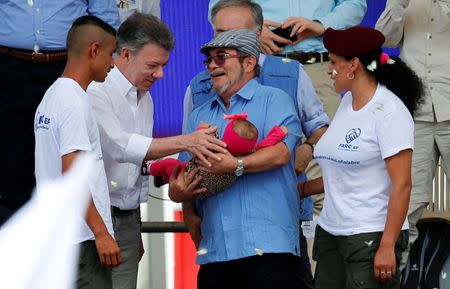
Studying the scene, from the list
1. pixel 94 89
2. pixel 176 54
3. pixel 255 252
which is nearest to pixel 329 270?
pixel 255 252

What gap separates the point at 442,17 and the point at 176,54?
5.41 feet

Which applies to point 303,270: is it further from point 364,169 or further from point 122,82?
point 122,82

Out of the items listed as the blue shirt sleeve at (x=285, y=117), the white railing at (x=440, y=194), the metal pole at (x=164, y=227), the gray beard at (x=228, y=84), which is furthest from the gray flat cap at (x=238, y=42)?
the white railing at (x=440, y=194)

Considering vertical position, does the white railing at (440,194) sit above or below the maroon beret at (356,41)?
below

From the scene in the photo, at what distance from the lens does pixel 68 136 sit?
16.0 feet

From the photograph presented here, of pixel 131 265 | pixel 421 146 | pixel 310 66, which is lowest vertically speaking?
pixel 131 265

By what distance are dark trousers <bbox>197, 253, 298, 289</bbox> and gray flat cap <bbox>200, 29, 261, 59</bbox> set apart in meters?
0.94

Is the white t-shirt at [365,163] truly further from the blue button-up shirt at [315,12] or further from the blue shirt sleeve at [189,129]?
the blue button-up shirt at [315,12]

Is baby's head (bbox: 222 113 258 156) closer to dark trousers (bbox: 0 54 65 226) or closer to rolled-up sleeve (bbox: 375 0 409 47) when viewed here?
dark trousers (bbox: 0 54 65 226)

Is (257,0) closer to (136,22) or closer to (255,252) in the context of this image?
(136,22)

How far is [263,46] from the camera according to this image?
6.19m

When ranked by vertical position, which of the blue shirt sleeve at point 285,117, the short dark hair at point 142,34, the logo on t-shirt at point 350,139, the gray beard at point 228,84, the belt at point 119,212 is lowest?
the belt at point 119,212

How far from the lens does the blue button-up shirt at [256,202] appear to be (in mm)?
5105

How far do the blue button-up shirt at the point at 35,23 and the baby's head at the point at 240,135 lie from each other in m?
1.31
